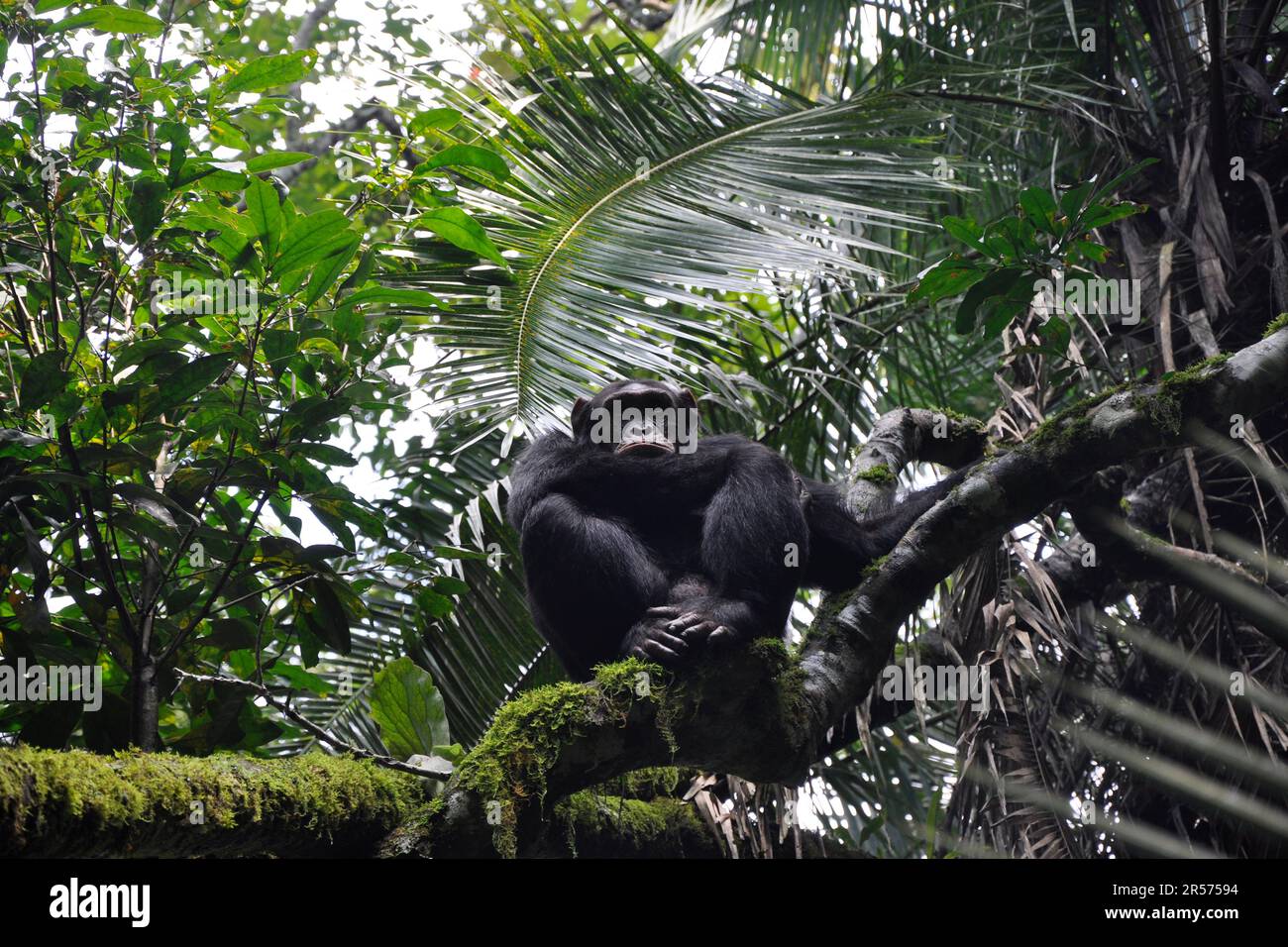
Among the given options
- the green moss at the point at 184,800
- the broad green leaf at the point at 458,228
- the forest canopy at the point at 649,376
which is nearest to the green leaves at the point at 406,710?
the forest canopy at the point at 649,376

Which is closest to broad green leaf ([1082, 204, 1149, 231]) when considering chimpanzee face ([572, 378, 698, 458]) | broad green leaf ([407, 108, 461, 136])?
chimpanzee face ([572, 378, 698, 458])

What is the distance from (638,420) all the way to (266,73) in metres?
2.26

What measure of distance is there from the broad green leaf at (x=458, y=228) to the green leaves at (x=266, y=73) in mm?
867

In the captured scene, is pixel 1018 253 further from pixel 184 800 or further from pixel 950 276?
pixel 184 800

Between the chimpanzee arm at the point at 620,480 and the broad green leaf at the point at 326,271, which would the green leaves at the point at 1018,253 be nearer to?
the chimpanzee arm at the point at 620,480

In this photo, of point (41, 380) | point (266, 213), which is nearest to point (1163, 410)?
point (266, 213)

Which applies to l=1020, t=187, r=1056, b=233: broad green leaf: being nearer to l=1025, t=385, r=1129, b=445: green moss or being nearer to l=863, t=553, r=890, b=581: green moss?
l=1025, t=385, r=1129, b=445: green moss

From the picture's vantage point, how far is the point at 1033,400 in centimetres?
663

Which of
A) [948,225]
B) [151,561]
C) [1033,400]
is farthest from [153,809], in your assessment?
[1033,400]

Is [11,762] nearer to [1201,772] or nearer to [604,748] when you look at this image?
[604,748]

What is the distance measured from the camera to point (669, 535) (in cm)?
526

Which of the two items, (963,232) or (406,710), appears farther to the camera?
(963,232)

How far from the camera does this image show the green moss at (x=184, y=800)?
2791 millimetres

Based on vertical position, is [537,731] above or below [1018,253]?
below
